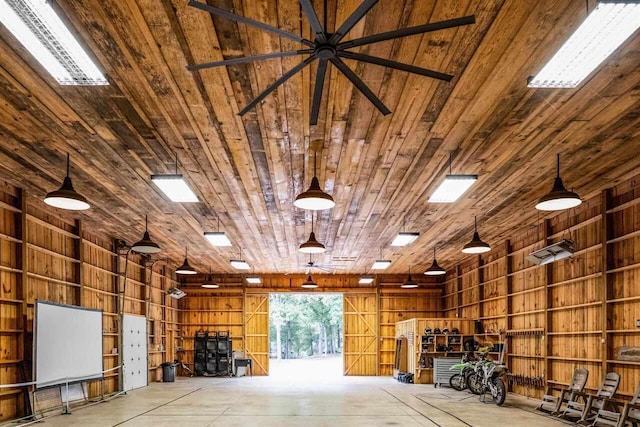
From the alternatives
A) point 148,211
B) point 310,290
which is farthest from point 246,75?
point 310,290

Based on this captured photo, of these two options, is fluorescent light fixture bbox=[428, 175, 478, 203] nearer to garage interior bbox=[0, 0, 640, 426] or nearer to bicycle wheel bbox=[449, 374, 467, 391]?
garage interior bbox=[0, 0, 640, 426]

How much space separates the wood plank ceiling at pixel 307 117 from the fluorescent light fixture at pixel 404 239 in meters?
1.41

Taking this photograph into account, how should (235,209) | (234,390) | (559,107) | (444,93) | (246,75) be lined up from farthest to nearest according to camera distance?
(234,390), (235,209), (559,107), (444,93), (246,75)

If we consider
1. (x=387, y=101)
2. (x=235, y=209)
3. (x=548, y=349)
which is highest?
(x=387, y=101)

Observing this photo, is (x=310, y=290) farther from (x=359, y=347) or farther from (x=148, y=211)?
(x=148, y=211)

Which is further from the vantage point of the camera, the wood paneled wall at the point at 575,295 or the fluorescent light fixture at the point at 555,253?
the fluorescent light fixture at the point at 555,253

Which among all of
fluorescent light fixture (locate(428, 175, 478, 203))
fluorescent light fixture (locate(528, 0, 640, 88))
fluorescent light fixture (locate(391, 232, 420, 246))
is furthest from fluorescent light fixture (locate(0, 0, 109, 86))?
fluorescent light fixture (locate(391, 232, 420, 246))

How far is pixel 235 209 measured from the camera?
988 centimetres

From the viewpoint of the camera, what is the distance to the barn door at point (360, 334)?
20.4 metres

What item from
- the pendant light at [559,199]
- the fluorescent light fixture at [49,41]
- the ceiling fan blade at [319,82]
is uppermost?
the fluorescent light fixture at [49,41]

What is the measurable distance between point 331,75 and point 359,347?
17.1 m

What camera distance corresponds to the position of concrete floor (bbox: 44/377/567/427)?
350 inches

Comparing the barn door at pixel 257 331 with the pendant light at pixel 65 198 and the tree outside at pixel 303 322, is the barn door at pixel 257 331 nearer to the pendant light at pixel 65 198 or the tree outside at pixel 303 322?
the pendant light at pixel 65 198

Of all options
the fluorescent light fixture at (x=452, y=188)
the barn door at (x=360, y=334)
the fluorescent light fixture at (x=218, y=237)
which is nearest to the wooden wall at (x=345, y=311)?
the barn door at (x=360, y=334)
